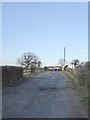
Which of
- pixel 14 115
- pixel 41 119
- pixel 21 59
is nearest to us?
pixel 41 119

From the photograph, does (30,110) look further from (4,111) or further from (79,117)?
(79,117)

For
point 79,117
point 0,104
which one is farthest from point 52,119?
point 0,104

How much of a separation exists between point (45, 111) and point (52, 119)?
174 cm

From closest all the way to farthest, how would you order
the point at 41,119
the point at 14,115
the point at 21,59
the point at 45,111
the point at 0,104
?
the point at 41,119 → the point at 14,115 → the point at 45,111 → the point at 0,104 → the point at 21,59

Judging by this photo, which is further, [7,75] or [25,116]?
[7,75]

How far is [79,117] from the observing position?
37.1 ft

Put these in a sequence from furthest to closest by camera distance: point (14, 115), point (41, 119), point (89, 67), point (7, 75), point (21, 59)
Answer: point (21, 59), point (7, 75), point (89, 67), point (14, 115), point (41, 119)

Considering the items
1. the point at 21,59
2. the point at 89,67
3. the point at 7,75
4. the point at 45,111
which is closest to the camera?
the point at 45,111

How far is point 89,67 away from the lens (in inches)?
842

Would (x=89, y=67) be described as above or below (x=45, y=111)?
above

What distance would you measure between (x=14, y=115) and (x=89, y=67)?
1047cm

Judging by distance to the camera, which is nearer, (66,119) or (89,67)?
(66,119)

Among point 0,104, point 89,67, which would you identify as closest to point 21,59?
point 89,67

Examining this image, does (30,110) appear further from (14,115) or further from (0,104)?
(0,104)
